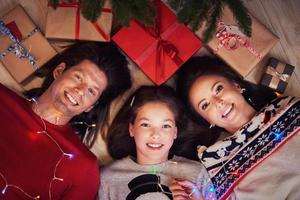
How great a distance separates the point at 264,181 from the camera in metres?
1.89

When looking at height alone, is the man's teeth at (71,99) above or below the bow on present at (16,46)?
below

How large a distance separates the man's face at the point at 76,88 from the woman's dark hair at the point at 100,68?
38 mm

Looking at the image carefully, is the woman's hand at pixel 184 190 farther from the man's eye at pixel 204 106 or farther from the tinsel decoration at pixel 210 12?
the tinsel decoration at pixel 210 12

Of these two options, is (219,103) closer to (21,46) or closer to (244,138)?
(244,138)

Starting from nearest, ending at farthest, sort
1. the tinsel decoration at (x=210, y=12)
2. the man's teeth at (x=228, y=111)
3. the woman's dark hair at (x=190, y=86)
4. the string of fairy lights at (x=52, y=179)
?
the tinsel decoration at (x=210, y=12) < the string of fairy lights at (x=52, y=179) < the man's teeth at (x=228, y=111) < the woman's dark hair at (x=190, y=86)

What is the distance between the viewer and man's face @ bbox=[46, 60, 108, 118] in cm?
184

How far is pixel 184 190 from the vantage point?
187 centimetres

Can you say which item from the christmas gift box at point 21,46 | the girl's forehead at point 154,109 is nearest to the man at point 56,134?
the christmas gift box at point 21,46

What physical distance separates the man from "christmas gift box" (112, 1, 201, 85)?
135 mm

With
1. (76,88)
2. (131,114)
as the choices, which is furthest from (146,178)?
(76,88)

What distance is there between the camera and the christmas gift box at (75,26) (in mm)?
1932

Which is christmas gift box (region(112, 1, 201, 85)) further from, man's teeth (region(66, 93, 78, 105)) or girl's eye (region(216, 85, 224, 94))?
man's teeth (region(66, 93, 78, 105))

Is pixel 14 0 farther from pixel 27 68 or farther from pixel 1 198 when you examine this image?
pixel 1 198

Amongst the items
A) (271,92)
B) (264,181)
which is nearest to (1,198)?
(264,181)
